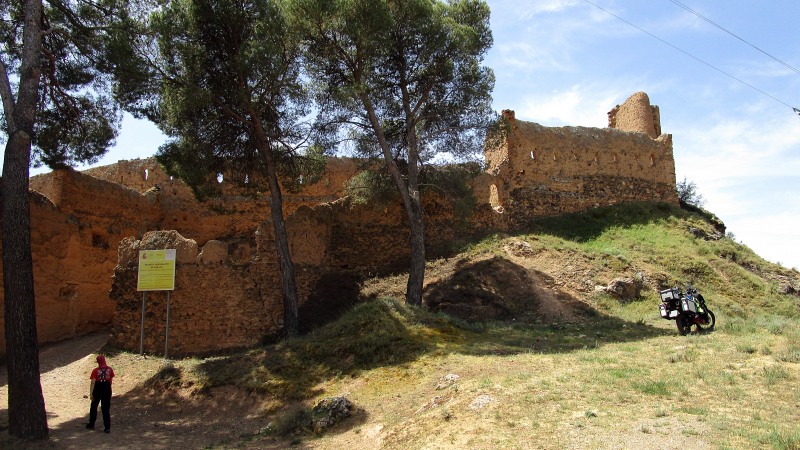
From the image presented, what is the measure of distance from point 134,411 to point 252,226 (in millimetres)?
10046

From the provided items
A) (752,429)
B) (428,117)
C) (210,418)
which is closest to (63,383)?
(210,418)

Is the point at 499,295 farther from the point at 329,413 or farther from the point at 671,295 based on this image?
the point at 329,413

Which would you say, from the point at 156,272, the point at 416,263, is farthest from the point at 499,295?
the point at 156,272

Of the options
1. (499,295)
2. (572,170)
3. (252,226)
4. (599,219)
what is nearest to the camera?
(499,295)

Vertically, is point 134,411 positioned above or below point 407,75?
below

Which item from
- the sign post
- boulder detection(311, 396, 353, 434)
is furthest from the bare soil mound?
boulder detection(311, 396, 353, 434)

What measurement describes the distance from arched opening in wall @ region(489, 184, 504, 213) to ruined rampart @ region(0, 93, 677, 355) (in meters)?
0.07

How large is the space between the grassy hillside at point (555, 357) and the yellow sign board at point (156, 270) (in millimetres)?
2143

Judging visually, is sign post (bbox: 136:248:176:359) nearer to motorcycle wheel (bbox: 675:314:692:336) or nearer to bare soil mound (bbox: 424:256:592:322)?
bare soil mound (bbox: 424:256:592:322)

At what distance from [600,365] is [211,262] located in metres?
9.29

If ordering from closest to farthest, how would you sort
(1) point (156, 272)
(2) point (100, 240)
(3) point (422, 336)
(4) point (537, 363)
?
(4) point (537, 363) → (3) point (422, 336) → (1) point (156, 272) → (2) point (100, 240)

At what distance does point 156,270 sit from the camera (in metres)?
14.2

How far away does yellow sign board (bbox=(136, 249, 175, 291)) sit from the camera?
14078mm

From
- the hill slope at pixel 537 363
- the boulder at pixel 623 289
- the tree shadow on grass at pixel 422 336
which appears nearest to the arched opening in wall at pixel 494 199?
the hill slope at pixel 537 363
